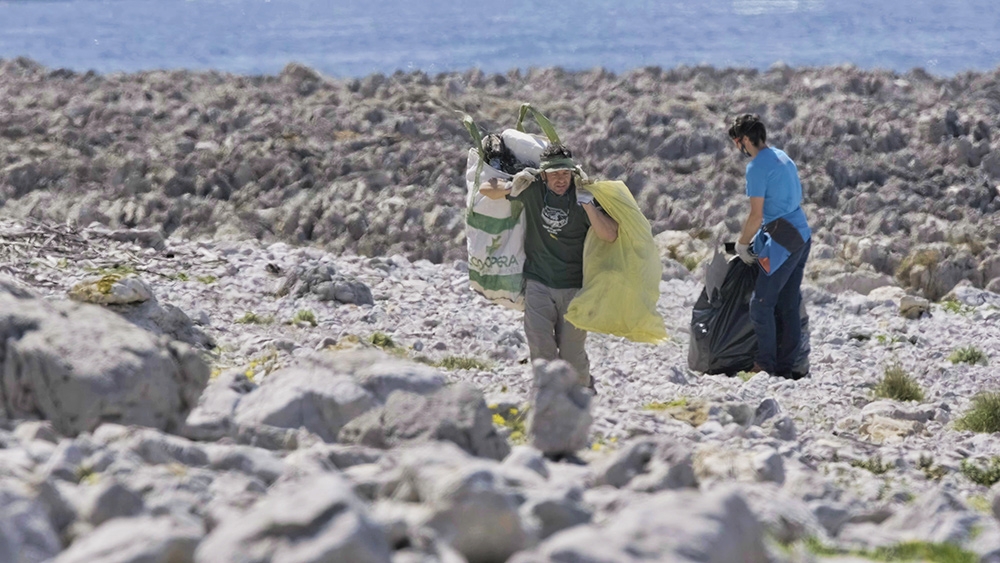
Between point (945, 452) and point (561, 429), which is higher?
point (561, 429)

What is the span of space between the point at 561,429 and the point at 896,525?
1.44 m

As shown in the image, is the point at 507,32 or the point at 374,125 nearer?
the point at 374,125

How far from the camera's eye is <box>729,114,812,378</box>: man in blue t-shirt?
8531mm

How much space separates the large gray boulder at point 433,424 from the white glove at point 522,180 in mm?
2463

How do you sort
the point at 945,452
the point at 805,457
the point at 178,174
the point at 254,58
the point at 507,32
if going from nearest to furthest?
the point at 805,457 → the point at 945,452 → the point at 178,174 → the point at 254,58 → the point at 507,32

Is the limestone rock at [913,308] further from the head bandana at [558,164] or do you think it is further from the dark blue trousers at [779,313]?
the head bandana at [558,164]

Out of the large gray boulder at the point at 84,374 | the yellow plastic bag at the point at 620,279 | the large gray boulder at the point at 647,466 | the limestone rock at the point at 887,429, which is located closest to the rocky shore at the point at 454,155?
the limestone rock at the point at 887,429

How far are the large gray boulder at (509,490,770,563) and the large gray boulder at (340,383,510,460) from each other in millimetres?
1363

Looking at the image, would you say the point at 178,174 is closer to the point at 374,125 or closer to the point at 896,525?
the point at 374,125

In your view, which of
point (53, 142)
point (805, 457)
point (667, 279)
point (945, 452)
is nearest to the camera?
point (805, 457)

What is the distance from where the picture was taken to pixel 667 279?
13.2m

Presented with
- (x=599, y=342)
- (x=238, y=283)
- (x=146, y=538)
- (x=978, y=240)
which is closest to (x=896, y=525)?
(x=146, y=538)

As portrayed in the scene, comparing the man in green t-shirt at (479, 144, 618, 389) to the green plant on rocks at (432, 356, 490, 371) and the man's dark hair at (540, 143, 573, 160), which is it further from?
the green plant on rocks at (432, 356, 490, 371)

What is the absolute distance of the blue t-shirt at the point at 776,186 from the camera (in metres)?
8.53
